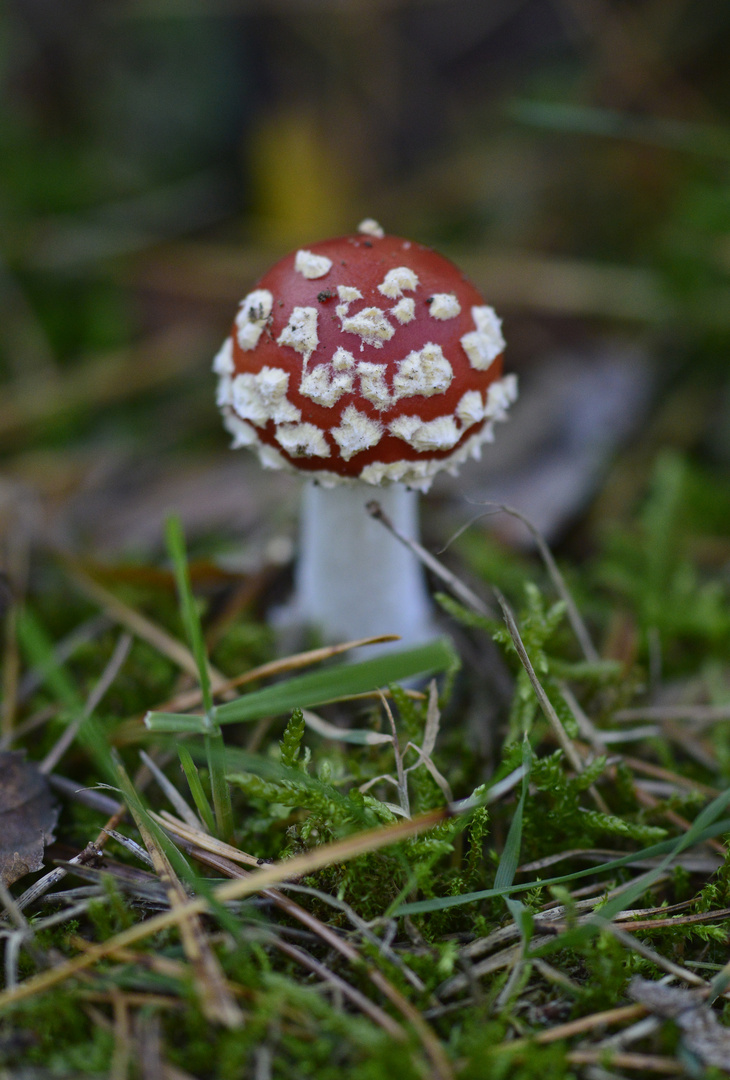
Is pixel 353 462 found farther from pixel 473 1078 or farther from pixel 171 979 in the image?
pixel 473 1078

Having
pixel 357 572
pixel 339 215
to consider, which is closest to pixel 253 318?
pixel 357 572

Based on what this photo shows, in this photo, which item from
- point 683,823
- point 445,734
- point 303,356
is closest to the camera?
point 303,356

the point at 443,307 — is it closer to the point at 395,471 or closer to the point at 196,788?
the point at 395,471

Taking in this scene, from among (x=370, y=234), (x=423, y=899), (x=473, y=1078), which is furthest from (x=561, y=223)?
(x=473, y=1078)

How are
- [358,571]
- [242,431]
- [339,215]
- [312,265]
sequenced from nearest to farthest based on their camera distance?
[312,265] → [242,431] → [358,571] → [339,215]

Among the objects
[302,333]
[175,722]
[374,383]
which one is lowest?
[175,722]

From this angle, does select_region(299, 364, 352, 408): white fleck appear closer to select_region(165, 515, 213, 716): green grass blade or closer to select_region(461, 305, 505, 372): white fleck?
select_region(461, 305, 505, 372): white fleck

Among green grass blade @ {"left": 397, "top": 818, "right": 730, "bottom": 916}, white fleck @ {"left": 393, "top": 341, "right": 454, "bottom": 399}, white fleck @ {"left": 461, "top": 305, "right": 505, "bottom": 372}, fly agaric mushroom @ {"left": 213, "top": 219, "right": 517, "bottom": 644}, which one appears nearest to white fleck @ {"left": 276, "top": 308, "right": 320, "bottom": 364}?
fly agaric mushroom @ {"left": 213, "top": 219, "right": 517, "bottom": 644}
